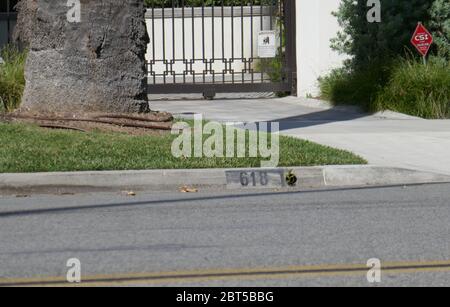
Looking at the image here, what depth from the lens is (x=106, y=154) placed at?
39.0 feet

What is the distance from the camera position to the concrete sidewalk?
12758 millimetres

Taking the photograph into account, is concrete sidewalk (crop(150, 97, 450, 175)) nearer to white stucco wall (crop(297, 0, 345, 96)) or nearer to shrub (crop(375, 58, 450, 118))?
shrub (crop(375, 58, 450, 118))

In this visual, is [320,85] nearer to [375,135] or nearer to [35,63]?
[375,135]

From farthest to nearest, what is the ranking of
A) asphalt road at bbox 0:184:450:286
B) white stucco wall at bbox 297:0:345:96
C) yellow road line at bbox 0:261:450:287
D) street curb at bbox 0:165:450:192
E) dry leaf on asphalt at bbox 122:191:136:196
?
1. white stucco wall at bbox 297:0:345:96
2. street curb at bbox 0:165:450:192
3. dry leaf on asphalt at bbox 122:191:136:196
4. asphalt road at bbox 0:184:450:286
5. yellow road line at bbox 0:261:450:287

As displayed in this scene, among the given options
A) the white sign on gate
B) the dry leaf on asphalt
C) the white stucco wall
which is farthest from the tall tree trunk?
the white sign on gate

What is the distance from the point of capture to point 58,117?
13766 mm

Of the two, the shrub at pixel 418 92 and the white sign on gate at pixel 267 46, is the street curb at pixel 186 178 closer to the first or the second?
the shrub at pixel 418 92

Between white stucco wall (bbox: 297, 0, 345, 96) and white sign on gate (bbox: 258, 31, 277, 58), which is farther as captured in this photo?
white sign on gate (bbox: 258, 31, 277, 58)

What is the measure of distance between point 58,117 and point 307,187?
392 centimetres

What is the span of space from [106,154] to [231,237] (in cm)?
389

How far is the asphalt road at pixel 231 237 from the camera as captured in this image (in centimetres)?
697

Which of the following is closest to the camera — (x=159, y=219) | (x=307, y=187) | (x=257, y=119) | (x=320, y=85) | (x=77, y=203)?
(x=159, y=219)

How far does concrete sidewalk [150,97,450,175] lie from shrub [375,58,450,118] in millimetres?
316
